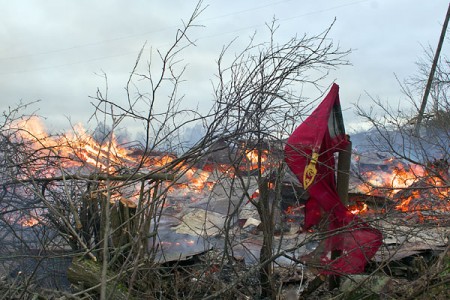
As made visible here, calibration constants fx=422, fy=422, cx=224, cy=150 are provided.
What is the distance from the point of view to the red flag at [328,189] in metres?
4.65

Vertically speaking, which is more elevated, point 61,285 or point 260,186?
point 260,186

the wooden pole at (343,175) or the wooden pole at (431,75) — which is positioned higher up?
the wooden pole at (431,75)

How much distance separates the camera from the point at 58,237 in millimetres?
5082

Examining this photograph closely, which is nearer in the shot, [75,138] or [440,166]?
[75,138]

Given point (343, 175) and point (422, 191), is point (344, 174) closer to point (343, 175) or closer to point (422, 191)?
point (343, 175)

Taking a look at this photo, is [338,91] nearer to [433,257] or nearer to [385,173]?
[433,257]

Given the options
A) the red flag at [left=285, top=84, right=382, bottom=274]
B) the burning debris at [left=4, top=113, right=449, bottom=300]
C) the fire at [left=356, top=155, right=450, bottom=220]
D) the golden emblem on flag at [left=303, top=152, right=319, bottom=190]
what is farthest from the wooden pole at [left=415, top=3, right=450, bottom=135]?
the golden emblem on flag at [left=303, top=152, right=319, bottom=190]

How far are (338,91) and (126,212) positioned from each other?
285 cm

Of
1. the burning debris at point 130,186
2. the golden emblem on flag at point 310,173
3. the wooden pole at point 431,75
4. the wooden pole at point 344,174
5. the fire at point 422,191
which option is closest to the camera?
the burning debris at point 130,186

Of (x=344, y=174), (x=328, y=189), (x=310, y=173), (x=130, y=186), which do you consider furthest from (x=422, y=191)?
(x=130, y=186)

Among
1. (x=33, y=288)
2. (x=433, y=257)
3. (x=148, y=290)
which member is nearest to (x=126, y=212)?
(x=148, y=290)

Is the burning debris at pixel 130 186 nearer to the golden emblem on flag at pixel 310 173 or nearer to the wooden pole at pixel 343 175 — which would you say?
the golden emblem on flag at pixel 310 173

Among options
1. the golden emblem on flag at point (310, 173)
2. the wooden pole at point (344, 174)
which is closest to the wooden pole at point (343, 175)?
the wooden pole at point (344, 174)

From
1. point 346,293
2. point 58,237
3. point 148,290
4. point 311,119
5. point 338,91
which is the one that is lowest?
point 346,293
